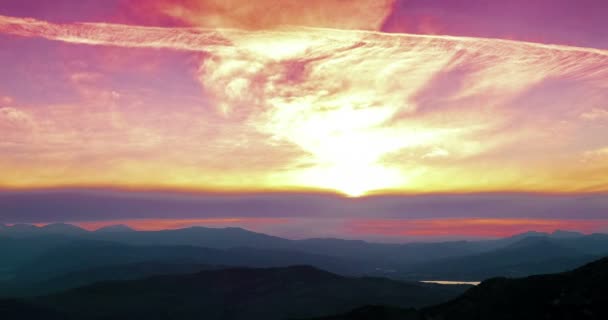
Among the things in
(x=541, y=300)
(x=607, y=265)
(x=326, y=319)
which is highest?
(x=607, y=265)

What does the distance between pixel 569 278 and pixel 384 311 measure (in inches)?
2039

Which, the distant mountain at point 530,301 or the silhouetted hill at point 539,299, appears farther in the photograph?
the distant mountain at point 530,301

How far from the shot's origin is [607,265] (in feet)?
378

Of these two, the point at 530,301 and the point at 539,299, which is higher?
the point at 539,299

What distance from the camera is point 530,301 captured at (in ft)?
397

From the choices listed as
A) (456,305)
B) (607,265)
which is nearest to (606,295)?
(607,265)

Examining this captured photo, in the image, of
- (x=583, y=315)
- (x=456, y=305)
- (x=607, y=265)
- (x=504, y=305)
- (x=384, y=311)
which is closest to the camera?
(x=583, y=315)

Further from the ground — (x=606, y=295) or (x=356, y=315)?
(x=606, y=295)

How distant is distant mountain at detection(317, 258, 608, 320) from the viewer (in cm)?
10169

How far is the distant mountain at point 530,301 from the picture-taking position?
10169 centimetres

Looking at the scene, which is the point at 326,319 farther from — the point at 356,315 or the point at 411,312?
the point at 411,312

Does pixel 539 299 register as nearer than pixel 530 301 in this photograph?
Yes

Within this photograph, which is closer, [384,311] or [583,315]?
[583,315]

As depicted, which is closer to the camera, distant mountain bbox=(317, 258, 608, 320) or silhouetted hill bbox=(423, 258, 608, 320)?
silhouetted hill bbox=(423, 258, 608, 320)
